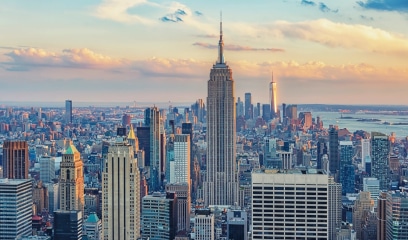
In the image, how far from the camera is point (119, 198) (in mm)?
16062

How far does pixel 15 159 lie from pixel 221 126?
33.5 ft

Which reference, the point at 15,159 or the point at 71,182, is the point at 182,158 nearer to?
the point at 15,159

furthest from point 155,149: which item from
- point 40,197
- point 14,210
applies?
point 14,210

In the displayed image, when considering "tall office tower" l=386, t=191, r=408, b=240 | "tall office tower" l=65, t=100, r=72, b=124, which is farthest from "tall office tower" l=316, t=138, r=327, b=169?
"tall office tower" l=65, t=100, r=72, b=124

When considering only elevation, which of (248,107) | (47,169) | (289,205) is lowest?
(47,169)

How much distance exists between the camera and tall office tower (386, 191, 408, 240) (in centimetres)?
1505

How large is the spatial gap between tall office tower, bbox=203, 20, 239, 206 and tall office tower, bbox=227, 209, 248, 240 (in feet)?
31.0

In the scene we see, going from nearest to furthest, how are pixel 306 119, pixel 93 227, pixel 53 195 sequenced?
1. pixel 93 227
2. pixel 53 195
3. pixel 306 119

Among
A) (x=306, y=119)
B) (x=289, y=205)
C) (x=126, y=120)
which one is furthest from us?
(x=126, y=120)

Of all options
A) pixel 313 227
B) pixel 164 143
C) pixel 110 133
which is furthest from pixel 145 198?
pixel 164 143

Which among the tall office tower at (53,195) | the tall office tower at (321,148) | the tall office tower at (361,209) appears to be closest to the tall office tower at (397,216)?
the tall office tower at (361,209)

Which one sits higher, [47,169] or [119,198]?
[47,169]

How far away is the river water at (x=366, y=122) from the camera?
51.5 feet

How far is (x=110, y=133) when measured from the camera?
20.8m
